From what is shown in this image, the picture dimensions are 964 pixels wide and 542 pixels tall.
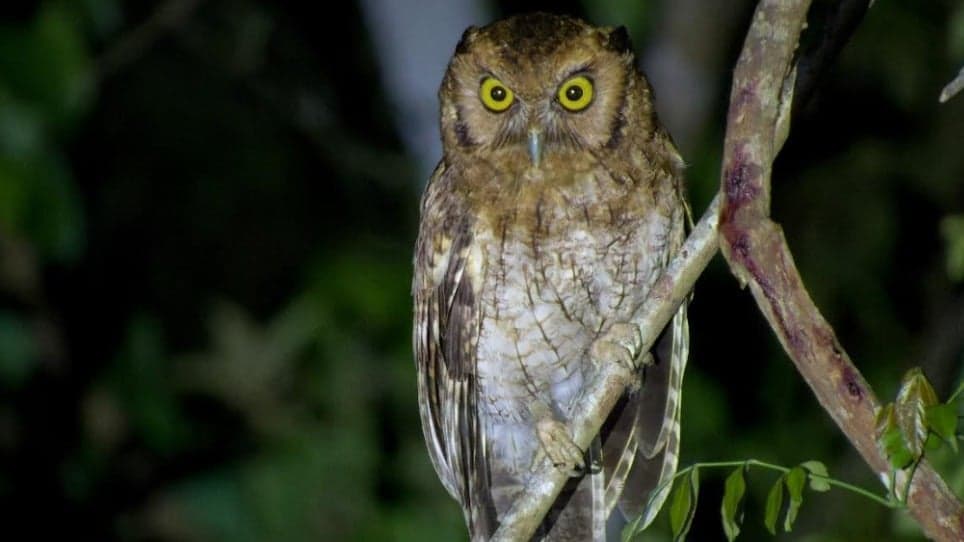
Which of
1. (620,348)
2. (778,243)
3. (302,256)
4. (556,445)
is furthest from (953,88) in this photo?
(302,256)

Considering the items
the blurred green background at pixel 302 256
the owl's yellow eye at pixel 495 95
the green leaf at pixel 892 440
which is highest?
the owl's yellow eye at pixel 495 95

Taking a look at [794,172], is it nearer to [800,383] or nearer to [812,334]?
[800,383]

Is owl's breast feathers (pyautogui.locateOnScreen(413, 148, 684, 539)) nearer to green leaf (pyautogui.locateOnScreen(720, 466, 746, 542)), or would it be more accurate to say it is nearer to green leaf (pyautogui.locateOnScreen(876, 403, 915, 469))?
green leaf (pyautogui.locateOnScreen(720, 466, 746, 542))

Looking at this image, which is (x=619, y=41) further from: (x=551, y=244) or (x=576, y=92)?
(x=551, y=244)

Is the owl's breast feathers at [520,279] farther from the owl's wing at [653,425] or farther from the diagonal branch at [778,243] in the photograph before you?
the diagonal branch at [778,243]

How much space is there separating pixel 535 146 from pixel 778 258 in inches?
38.8

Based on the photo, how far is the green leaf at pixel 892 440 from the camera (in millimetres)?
1827

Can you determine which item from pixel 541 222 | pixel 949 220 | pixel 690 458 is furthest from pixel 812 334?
pixel 690 458

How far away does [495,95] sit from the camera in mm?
2982

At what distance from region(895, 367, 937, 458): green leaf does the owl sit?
3.14 feet

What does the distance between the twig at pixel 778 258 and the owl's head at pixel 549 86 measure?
2.87 ft

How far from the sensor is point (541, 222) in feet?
9.62

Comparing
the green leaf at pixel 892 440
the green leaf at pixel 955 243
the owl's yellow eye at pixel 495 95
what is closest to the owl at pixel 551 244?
the owl's yellow eye at pixel 495 95

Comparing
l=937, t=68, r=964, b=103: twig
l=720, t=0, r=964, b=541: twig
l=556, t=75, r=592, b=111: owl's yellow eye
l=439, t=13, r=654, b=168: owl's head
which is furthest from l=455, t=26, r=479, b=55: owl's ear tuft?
l=937, t=68, r=964, b=103: twig
